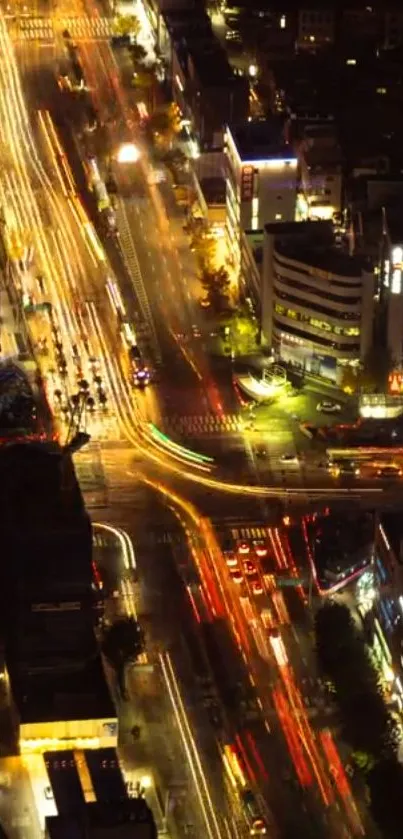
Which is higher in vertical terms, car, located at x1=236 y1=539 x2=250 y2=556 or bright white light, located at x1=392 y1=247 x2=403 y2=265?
bright white light, located at x1=392 y1=247 x2=403 y2=265

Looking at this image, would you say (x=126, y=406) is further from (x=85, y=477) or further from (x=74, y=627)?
(x=74, y=627)

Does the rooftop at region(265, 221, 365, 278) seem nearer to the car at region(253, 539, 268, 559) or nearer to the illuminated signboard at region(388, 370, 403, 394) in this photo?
the illuminated signboard at region(388, 370, 403, 394)

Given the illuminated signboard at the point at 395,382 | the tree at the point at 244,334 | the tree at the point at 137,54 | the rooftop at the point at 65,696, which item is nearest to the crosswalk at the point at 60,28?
the tree at the point at 137,54

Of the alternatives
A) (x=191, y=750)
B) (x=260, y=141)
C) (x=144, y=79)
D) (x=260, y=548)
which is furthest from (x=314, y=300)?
(x=144, y=79)

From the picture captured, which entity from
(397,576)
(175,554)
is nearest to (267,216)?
(175,554)

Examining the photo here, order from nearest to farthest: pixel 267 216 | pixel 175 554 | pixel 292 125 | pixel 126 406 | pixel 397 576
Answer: pixel 397 576, pixel 175 554, pixel 126 406, pixel 267 216, pixel 292 125

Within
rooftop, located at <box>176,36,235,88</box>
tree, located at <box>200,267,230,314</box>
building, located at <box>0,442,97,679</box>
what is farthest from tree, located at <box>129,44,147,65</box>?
building, located at <box>0,442,97,679</box>

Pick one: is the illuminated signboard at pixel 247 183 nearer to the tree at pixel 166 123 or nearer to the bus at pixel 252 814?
the tree at pixel 166 123

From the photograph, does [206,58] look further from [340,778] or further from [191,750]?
[340,778]
